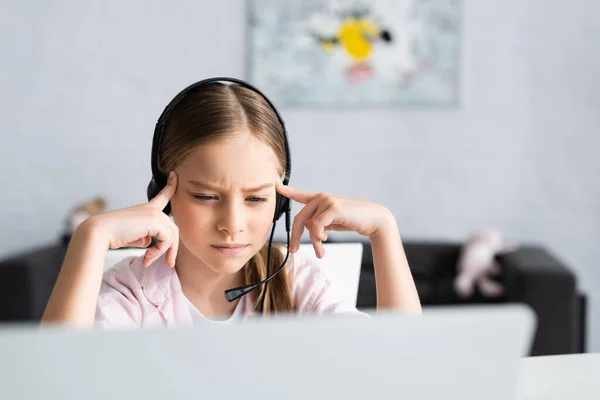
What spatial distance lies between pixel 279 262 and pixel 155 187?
238mm

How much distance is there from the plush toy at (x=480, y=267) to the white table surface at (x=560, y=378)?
194cm

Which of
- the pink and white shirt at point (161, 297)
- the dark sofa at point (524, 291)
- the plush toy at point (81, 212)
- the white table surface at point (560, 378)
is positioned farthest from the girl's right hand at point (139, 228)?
the plush toy at point (81, 212)

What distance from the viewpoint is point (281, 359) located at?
38 centimetres


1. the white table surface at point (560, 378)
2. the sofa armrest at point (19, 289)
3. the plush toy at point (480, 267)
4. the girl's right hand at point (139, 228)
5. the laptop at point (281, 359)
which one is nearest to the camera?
the laptop at point (281, 359)

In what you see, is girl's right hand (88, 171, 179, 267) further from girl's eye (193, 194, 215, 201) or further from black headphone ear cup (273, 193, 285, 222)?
black headphone ear cup (273, 193, 285, 222)

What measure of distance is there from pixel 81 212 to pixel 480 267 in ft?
5.20

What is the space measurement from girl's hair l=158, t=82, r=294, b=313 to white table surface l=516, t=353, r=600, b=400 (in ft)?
1.27

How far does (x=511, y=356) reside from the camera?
42cm

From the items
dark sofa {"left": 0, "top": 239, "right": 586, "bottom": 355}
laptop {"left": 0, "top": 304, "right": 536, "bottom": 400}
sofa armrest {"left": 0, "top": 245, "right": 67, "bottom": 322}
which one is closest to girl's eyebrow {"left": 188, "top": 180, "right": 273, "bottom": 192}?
laptop {"left": 0, "top": 304, "right": 536, "bottom": 400}

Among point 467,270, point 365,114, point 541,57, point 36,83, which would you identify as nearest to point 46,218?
point 36,83

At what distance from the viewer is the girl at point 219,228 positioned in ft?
3.01

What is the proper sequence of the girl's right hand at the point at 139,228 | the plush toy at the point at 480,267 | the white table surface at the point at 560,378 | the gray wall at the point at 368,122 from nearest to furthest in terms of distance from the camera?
the white table surface at the point at 560,378, the girl's right hand at the point at 139,228, the plush toy at the point at 480,267, the gray wall at the point at 368,122

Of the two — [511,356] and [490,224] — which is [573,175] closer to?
[490,224]

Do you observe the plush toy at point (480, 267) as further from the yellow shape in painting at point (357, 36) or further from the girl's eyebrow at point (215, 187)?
the girl's eyebrow at point (215, 187)
